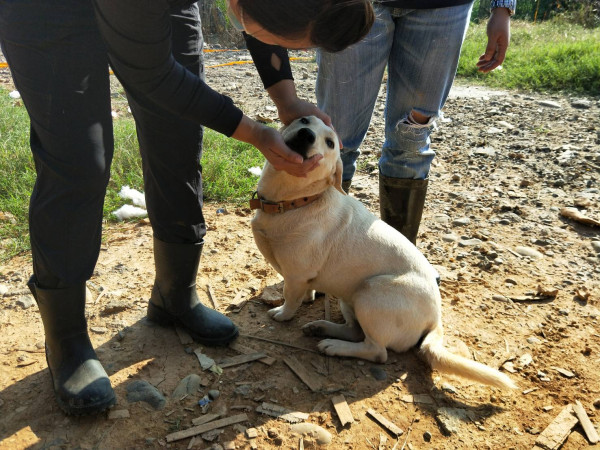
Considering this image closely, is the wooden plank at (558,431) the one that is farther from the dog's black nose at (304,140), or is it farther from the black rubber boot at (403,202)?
the dog's black nose at (304,140)

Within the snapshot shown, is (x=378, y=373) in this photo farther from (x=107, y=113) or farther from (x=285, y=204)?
(x=107, y=113)

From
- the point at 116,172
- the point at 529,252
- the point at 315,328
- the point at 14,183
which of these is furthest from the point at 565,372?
the point at 14,183

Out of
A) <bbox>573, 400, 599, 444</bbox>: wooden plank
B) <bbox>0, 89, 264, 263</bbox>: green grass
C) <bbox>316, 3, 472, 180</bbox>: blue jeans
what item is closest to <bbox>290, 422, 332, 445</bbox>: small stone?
<bbox>573, 400, 599, 444</bbox>: wooden plank

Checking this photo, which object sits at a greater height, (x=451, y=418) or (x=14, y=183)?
(x=14, y=183)

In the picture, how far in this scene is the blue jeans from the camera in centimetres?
281

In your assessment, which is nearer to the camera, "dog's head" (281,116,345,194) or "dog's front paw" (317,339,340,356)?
"dog's head" (281,116,345,194)

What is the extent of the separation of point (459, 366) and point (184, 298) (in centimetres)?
142

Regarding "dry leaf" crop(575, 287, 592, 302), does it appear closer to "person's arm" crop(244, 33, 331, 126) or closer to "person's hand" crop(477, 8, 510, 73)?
"person's hand" crop(477, 8, 510, 73)

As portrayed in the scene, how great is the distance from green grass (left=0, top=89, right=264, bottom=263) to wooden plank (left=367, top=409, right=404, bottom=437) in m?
2.39

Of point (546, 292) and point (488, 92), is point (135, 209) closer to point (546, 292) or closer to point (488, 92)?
point (546, 292)

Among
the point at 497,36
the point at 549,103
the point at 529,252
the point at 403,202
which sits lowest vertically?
the point at 529,252

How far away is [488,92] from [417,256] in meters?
6.05

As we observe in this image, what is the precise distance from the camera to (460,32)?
286cm

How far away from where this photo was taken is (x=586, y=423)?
7.80 feet
